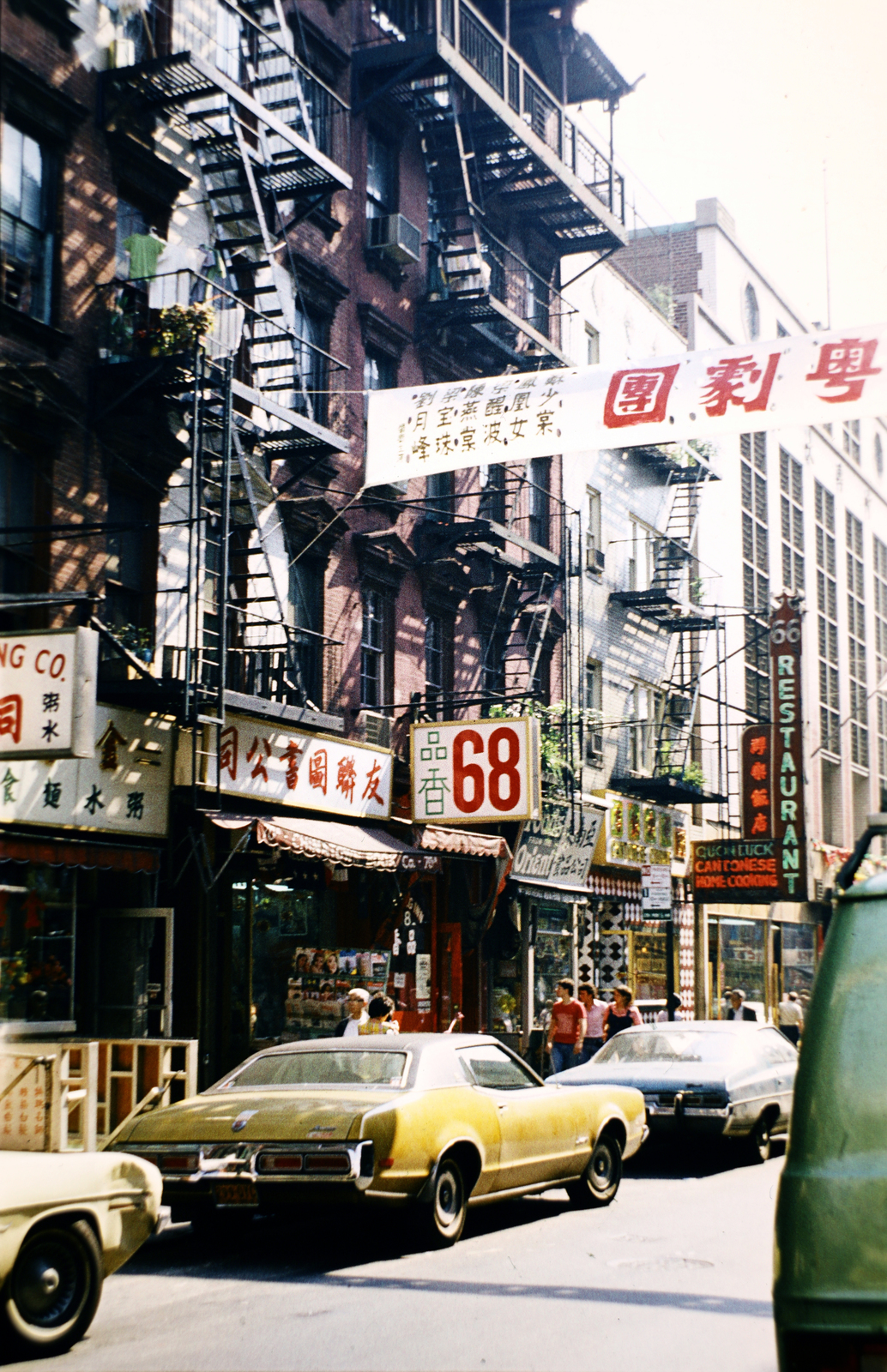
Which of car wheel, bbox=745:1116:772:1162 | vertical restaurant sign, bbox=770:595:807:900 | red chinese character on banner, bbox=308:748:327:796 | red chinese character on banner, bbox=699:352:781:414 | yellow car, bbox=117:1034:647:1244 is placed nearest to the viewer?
yellow car, bbox=117:1034:647:1244

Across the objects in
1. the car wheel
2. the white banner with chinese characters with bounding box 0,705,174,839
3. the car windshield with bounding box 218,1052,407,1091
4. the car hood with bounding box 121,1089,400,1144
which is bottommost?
the car wheel

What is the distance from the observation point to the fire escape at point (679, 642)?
1275 inches

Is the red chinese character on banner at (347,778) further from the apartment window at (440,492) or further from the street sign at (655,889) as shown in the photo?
the apartment window at (440,492)

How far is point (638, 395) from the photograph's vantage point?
14.5 m

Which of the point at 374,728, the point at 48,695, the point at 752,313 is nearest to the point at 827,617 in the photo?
the point at 752,313

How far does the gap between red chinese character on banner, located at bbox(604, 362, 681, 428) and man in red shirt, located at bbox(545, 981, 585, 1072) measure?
289 inches

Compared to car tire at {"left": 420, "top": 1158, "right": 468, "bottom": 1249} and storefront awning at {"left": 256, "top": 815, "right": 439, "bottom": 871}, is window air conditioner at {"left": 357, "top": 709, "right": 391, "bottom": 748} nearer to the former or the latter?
storefront awning at {"left": 256, "top": 815, "right": 439, "bottom": 871}

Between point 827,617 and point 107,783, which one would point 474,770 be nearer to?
point 107,783

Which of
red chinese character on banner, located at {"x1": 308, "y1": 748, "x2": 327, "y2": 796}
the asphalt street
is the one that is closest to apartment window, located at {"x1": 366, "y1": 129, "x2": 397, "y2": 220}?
red chinese character on banner, located at {"x1": 308, "y1": 748, "x2": 327, "y2": 796}

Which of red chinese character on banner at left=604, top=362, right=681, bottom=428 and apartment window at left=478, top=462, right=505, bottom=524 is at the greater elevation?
apartment window at left=478, top=462, right=505, bottom=524

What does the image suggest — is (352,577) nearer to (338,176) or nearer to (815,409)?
(338,176)

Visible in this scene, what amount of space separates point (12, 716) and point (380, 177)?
47.5 feet

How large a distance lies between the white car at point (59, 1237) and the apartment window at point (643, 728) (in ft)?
84.8

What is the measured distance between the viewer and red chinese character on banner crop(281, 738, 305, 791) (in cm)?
1934
